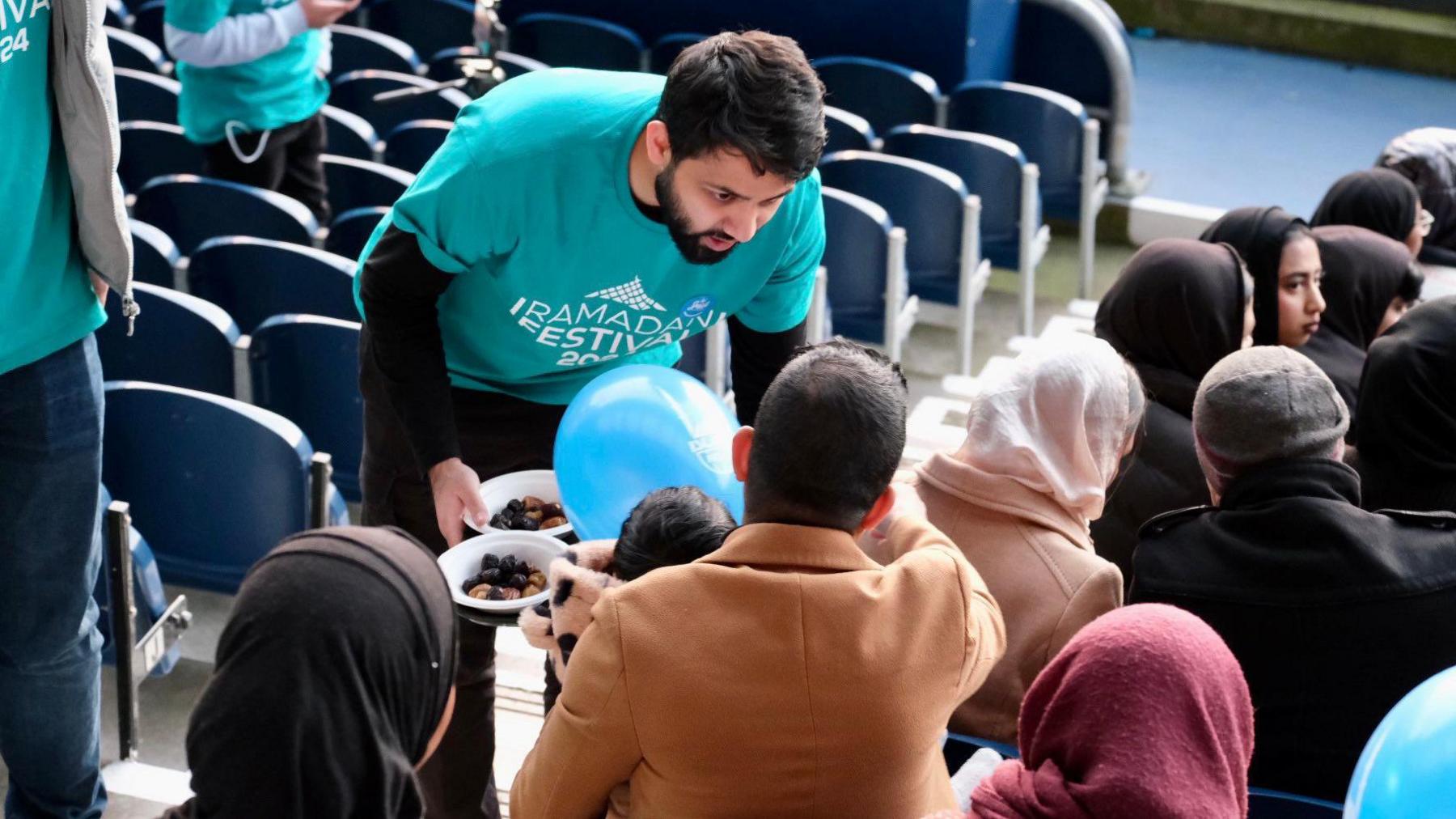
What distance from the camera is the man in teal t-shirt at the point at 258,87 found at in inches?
173

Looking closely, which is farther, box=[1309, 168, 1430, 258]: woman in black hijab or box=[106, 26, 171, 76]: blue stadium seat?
box=[106, 26, 171, 76]: blue stadium seat

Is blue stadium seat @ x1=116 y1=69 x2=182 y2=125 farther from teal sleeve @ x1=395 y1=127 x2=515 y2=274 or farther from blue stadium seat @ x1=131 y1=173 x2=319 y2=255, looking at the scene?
teal sleeve @ x1=395 y1=127 x2=515 y2=274

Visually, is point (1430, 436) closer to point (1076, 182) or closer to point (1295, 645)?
point (1295, 645)

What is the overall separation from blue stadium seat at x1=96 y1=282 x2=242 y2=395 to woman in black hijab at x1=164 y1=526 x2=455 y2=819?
1972 mm

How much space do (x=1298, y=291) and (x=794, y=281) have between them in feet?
5.12

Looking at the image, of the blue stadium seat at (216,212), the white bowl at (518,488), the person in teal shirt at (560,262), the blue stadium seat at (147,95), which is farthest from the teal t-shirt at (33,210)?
the blue stadium seat at (147,95)

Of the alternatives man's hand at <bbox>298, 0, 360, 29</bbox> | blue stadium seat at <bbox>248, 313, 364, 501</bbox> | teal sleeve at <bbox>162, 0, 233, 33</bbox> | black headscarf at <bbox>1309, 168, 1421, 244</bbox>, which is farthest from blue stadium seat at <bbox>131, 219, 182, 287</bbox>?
black headscarf at <bbox>1309, 168, 1421, 244</bbox>

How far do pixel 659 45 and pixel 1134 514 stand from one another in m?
3.55

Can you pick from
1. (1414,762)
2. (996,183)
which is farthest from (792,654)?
(996,183)

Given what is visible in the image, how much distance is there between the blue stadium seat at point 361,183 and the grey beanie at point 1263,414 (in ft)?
8.52

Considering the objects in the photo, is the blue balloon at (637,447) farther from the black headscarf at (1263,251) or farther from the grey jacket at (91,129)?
the black headscarf at (1263,251)

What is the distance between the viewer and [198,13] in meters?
4.33

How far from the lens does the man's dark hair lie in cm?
167

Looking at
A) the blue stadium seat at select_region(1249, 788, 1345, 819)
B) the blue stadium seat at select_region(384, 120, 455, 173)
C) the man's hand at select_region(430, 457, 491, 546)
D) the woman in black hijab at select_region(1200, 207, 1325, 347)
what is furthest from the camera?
the blue stadium seat at select_region(384, 120, 455, 173)
